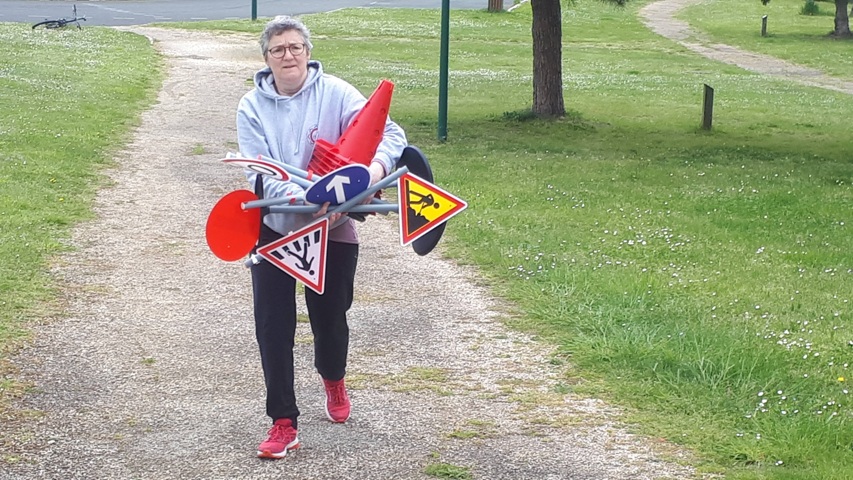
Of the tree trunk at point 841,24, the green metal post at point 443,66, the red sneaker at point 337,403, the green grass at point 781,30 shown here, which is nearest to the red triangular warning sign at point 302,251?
the red sneaker at point 337,403

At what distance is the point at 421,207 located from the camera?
4500 millimetres

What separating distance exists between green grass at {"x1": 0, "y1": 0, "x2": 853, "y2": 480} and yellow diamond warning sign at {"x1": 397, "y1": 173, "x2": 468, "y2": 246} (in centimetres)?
126

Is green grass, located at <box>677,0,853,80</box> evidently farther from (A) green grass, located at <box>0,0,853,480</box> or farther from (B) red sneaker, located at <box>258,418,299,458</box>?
(B) red sneaker, located at <box>258,418,299,458</box>

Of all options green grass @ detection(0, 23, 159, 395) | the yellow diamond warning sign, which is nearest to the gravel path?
green grass @ detection(0, 23, 159, 395)

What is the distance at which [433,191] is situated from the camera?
450 centimetres

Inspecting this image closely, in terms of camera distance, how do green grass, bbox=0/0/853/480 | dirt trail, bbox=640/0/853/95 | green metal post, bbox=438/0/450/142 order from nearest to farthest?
1. green grass, bbox=0/0/853/480
2. green metal post, bbox=438/0/450/142
3. dirt trail, bbox=640/0/853/95

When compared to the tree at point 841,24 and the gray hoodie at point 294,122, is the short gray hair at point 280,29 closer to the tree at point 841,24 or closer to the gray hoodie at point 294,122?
the gray hoodie at point 294,122

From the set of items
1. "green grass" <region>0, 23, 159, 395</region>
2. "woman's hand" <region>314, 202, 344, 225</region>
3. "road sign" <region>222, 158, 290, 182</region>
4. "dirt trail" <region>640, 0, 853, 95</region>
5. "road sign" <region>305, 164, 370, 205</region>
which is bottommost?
"dirt trail" <region>640, 0, 853, 95</region>

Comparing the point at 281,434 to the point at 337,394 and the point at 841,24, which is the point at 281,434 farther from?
the point at 841,24

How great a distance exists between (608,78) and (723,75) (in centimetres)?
353

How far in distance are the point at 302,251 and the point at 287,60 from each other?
72 centimetres

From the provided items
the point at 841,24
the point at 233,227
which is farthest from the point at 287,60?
the point at 841,24

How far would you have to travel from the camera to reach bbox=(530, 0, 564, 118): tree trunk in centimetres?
1600

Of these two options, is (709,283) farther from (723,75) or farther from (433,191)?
(723,75)
